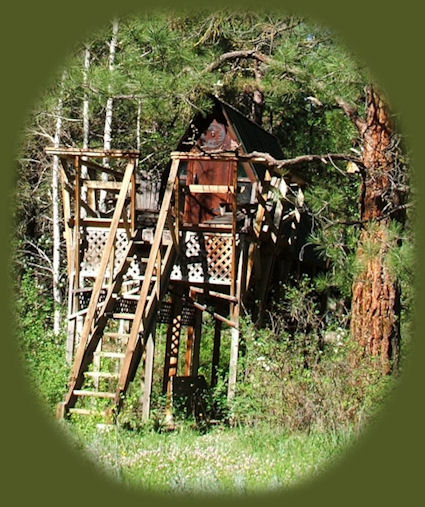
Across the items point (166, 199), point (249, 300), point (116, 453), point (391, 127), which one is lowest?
point (116, 453)

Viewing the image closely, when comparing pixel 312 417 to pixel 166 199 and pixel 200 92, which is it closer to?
pixel 166 199

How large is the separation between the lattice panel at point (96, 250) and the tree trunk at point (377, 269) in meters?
4.07

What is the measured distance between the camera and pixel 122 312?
11852mm

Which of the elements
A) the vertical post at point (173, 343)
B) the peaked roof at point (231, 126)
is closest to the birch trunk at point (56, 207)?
the vertical post at point (173, 343)

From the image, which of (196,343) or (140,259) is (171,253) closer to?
(140,259)

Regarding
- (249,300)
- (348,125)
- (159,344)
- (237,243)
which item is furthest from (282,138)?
(237,243)

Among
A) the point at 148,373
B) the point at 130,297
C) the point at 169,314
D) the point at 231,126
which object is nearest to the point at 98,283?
the point at 130,297

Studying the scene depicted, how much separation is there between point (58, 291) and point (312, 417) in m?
9.74

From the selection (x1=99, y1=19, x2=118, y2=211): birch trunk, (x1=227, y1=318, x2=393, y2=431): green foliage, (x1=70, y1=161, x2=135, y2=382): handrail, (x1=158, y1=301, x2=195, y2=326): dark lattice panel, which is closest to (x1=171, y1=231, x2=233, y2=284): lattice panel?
(x1=70, y1=161, x2=135, y2=382): handrail

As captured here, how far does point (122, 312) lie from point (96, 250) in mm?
1267

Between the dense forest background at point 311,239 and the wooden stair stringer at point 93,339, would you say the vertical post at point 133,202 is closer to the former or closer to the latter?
the wooden stair stringer at point 93,339

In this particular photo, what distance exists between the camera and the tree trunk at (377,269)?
31.3 feet

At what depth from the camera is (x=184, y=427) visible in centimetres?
1050

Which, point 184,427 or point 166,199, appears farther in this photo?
point 166,199
